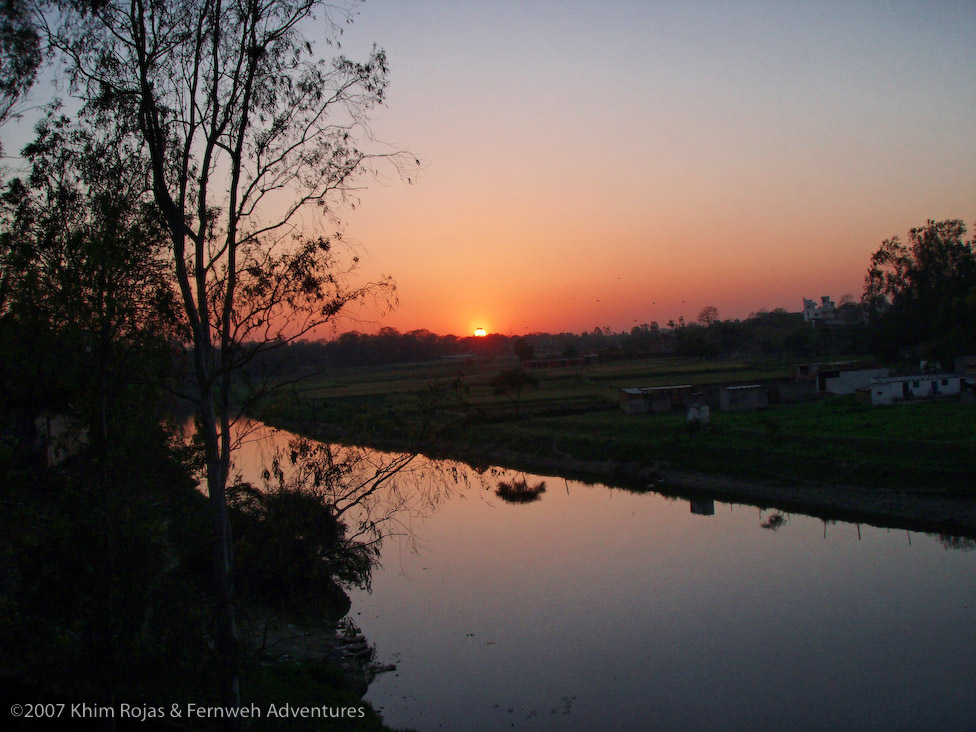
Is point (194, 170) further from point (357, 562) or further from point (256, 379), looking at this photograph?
point (357, 562)

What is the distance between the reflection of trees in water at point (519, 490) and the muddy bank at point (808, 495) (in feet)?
5.76

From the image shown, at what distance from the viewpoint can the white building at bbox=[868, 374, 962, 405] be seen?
1142 inches

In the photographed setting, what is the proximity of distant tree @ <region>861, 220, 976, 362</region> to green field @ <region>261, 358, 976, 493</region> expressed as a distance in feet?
46.2

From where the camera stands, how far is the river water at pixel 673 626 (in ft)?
31.6

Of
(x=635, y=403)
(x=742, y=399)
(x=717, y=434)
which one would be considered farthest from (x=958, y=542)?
(x=635, y=403)

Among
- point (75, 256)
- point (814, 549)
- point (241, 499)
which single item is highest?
point (75, 256)

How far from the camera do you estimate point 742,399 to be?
31.4 metres

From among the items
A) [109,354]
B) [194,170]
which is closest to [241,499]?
[109,354]

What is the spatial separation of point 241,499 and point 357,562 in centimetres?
130

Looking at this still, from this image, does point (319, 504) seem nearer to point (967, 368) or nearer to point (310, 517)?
point (310, 517)

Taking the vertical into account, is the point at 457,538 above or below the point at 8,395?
below

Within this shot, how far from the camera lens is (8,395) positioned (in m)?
6.60

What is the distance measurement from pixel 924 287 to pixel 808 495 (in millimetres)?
38045

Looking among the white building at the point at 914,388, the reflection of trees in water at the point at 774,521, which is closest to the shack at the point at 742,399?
the white building at the point at 914,388
